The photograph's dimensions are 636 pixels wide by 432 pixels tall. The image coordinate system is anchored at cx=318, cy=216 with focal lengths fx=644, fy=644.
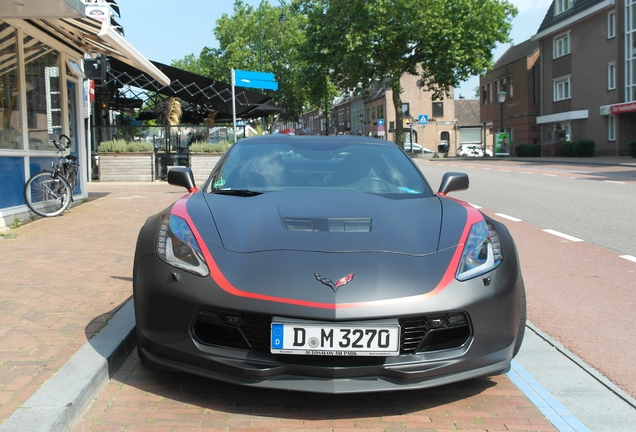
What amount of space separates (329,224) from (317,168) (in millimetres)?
1179

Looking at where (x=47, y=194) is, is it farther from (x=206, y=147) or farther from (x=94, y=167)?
(x=206, y=147)

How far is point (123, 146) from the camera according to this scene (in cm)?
1936

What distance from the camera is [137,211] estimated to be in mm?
10945

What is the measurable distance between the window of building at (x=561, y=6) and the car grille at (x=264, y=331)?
146 feet

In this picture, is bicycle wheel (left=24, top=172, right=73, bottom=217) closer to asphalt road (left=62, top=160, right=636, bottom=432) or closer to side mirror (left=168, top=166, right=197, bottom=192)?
side mirror (left=168, top=166, right=197, bottom=192)

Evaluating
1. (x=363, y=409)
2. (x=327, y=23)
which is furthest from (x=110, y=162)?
(x=327, y=23)

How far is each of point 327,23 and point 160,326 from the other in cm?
4403

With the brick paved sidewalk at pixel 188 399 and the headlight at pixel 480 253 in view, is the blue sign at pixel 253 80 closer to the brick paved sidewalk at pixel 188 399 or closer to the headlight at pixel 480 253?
the brick paved sidewalk at pixel 188 399

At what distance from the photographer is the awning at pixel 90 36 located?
9.26 m

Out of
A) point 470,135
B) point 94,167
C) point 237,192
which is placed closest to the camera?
point 237,192

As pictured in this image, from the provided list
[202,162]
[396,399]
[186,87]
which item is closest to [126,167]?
[202,162]

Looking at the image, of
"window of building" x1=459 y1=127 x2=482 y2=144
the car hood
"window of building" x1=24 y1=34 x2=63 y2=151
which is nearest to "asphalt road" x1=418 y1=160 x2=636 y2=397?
the car hood

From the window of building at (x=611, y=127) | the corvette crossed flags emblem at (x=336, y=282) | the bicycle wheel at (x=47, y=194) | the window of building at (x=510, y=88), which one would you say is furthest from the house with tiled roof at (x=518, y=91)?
the corvette crossed flags emblem at (x=336, y=282)

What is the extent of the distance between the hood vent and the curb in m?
1.23
